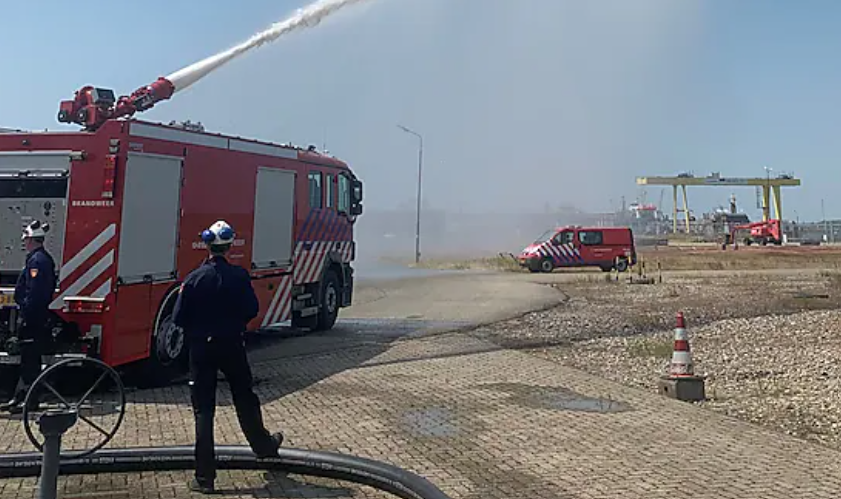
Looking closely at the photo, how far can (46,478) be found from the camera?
3.90 m

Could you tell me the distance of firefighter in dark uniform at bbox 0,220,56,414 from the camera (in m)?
7.42

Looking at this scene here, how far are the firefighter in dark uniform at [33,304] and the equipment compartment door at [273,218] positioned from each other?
3.83 meters

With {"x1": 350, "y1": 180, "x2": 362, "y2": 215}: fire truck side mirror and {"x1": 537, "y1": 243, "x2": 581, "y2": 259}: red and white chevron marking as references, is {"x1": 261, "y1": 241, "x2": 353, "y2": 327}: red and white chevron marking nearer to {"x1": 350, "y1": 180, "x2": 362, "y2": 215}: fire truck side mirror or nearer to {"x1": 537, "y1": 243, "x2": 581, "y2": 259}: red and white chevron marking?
{"x1": 350, "y1": 180, "x2": 362, "y2": 215}: fire truck side mirror

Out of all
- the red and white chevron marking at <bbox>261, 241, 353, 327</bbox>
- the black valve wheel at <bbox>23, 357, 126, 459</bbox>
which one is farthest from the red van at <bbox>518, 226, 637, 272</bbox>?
the black valve wheel at <bbox>23, 357, 126, 459</bbox>

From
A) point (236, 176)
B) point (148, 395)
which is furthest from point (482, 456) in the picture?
point (236, 176)

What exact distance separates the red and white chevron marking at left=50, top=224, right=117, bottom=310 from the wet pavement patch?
441 cm

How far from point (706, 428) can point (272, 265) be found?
6790 mm

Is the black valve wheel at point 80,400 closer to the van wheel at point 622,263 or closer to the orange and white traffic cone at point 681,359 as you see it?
the orange and white traffic cone at point 681,359

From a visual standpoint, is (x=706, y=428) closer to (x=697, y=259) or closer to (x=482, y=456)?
(x=482, y=456)

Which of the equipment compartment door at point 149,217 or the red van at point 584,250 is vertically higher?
the red van at point 584,250

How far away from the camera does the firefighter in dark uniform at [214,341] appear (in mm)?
5332

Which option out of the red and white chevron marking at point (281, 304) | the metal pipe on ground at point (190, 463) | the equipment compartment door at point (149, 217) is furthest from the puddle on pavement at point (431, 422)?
the red and white chevron marking at point (281, 304)

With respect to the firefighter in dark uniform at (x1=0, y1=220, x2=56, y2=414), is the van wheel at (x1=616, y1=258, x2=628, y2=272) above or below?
above

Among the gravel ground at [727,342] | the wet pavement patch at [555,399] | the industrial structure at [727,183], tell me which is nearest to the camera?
the wet pavement patch at [555,399]
